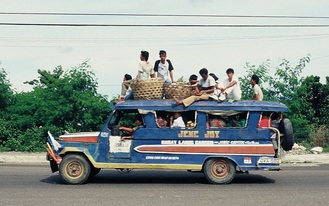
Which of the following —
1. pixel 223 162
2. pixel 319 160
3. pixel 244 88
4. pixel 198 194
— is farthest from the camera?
pixel 244 88

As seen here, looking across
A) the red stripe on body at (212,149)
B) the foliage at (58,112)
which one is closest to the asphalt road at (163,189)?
the red stripe on body at (212,149)

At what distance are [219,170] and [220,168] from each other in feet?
0.17

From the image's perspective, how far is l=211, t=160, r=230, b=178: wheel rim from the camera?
12.4 metres

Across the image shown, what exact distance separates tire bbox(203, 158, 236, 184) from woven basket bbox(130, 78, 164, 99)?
2.03 m

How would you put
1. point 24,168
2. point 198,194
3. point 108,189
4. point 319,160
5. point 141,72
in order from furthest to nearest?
point 319,160 → point 24,168 → point 141,72 → point 108,189 → point 198,194

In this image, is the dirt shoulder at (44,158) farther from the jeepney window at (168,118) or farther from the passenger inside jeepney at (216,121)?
the jeepney window at (168,118)

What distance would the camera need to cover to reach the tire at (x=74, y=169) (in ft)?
40.5

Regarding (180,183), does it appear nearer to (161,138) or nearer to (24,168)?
(161,138)

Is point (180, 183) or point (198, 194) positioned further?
point (180, 183)

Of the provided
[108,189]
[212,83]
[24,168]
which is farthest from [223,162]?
[24,168]

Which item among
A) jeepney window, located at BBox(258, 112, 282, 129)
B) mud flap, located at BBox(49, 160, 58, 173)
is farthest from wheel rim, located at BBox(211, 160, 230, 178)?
mud flap, located at BBox(49, 160, 58, 173)

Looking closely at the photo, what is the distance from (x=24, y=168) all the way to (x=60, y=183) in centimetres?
363

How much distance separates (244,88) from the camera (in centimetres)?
2247

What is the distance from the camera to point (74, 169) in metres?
12.4
